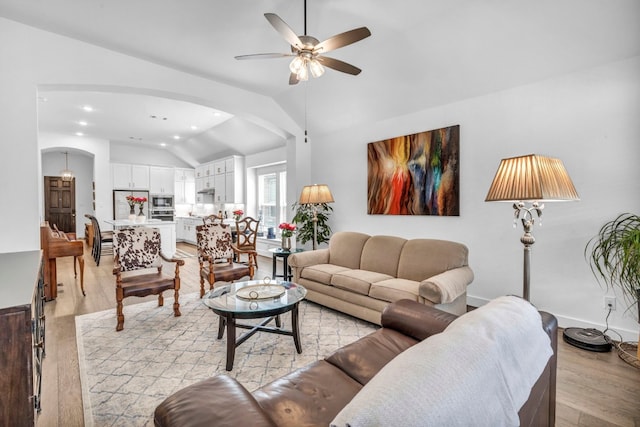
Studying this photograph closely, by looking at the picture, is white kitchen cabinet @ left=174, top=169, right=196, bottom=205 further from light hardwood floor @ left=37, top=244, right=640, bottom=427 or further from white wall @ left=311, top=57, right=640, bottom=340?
white wall @ left=311, top=57, right=640, bottom=340

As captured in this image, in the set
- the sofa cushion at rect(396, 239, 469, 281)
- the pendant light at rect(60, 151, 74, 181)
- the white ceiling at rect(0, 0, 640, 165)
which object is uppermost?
the white ceiling at rect(0, 0, 640, 165)

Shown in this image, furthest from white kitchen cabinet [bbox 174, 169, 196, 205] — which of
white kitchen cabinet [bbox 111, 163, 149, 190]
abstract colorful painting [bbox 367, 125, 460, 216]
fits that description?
abstract colorful painting [bbox 367, 125, 460, 216]

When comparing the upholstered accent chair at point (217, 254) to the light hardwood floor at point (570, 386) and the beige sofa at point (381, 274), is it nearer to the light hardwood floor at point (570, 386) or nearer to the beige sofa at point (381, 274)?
the beige sofa at point (381, 274)

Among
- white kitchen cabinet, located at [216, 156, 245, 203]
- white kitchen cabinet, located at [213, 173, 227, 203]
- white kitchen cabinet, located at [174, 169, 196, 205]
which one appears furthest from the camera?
white kitchen cabinet, located at [174, 169, 196, 205]

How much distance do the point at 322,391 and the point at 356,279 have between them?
1.86 meters

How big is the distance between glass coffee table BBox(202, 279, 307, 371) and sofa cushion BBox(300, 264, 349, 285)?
684 mm

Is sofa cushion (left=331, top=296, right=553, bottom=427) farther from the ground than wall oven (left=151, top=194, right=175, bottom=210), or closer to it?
closer to it

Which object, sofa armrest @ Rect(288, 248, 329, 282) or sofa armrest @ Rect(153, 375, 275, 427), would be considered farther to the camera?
sofa armrest @ Rect(288, 248, 329, 282)

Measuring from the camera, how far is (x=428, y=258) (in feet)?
10.4

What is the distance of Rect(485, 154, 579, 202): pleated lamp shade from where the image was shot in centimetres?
182

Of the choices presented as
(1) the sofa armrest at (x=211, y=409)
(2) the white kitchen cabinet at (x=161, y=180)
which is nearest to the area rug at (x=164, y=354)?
(1) the sofa armrest at (x=211, y=409)

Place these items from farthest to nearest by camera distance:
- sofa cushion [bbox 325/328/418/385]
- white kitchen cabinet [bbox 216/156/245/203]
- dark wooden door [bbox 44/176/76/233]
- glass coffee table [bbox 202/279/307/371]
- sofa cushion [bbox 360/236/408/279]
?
1. dark wooden door [bbox 44/176/76/233]
2. white kitchen cabinet [bbox 216/156/245/203]
3. sofa cushion [bbox 360/236/408/279]
4. glass coffee table [bbox 202/279/307/371]
5. sofa cushion [bbox 325/328/418/385]

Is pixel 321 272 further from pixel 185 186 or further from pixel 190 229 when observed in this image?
pixel 185 186

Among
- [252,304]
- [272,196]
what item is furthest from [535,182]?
[272,196]
